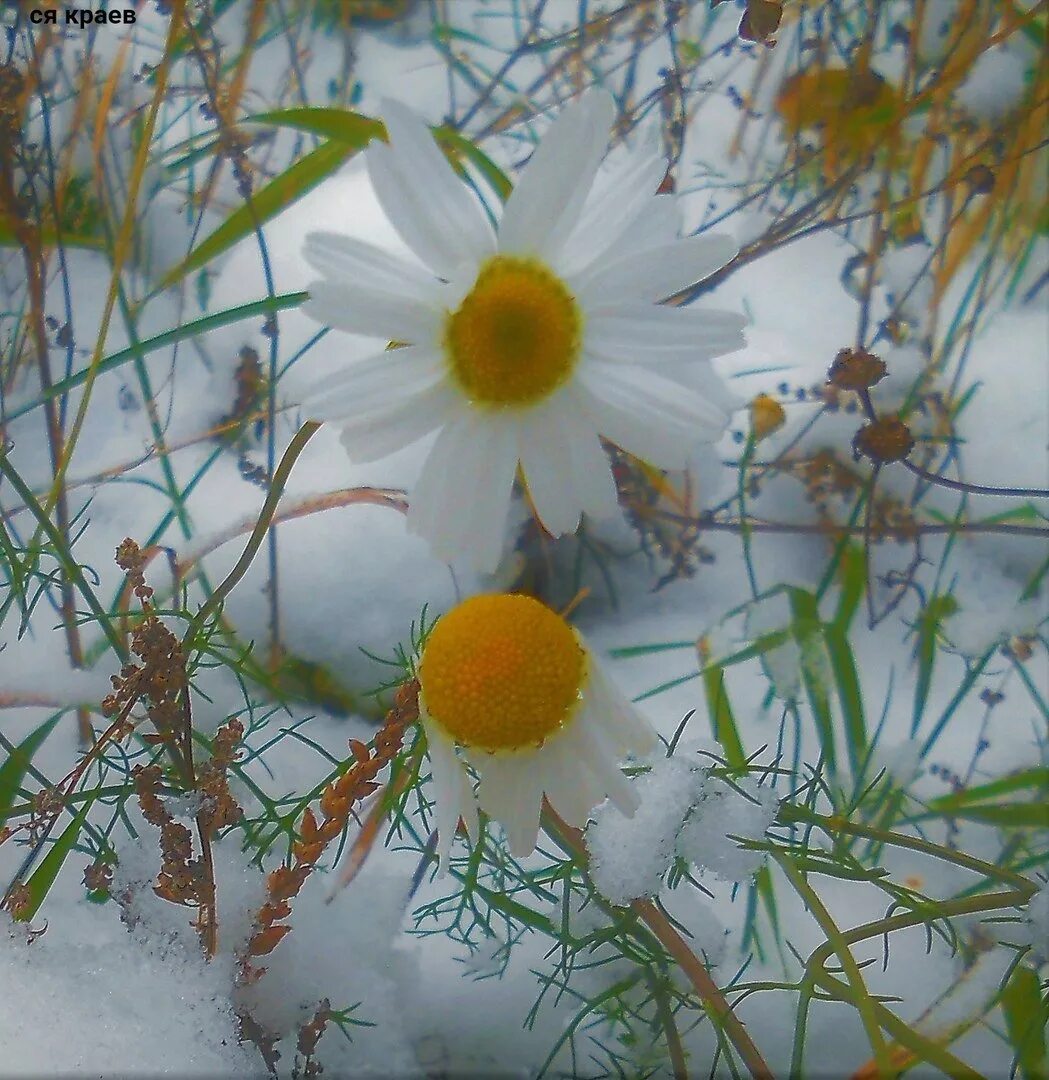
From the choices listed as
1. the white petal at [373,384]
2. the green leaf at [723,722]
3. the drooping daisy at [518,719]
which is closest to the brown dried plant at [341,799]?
the drooping daisy at [518,719]

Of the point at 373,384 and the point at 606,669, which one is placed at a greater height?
the point at 373,384

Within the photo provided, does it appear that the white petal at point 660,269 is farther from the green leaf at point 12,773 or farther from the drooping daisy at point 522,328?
the green leaf at point 12,773

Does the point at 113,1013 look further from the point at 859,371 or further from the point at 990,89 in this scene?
the point at 990,89

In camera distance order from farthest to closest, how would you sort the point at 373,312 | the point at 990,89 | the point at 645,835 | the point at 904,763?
the point at 990,89 → the point at 904,763 → the point at 645,835 → the point at 373,312

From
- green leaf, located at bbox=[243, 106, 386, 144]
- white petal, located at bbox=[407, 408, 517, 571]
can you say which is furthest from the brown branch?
green leaf, located at bbox=[243, 106, 386, 144]

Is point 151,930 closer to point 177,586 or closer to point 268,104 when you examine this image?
point 177,586

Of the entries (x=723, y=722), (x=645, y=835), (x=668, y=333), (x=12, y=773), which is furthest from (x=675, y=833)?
(x=12, y=773)
